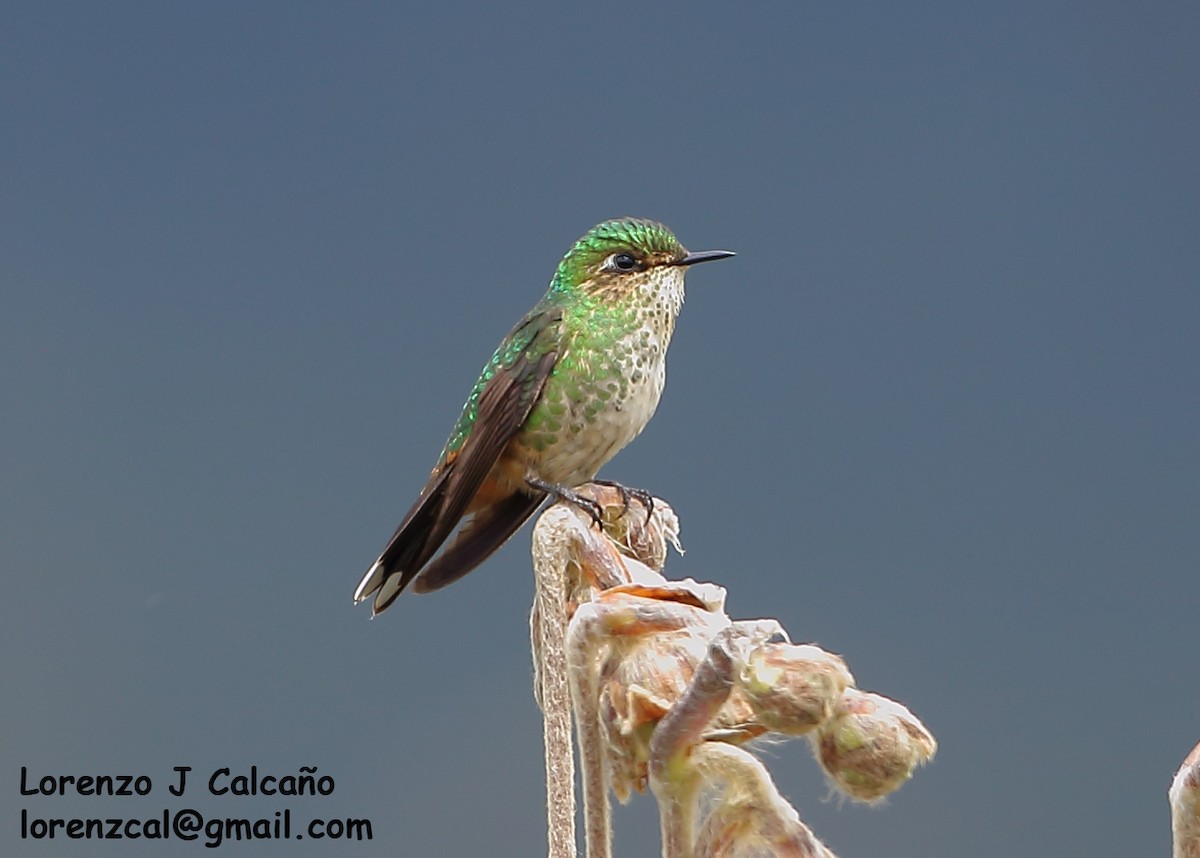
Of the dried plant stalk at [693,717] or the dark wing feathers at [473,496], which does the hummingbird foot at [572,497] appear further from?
the dried plant stalk at [693,717]

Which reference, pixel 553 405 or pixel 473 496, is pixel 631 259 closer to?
pixel 553 405

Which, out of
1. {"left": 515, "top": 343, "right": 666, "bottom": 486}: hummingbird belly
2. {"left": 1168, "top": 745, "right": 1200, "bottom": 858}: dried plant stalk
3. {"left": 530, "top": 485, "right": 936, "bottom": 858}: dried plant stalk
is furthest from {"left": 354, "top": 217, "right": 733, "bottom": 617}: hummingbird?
{"left": 1168, "top": 745, "right": 1200, "bottom": 858}: dried plant stalk

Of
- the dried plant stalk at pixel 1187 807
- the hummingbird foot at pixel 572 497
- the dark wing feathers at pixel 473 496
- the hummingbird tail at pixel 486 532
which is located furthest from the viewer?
the hummingbird tail at pixel 486 532

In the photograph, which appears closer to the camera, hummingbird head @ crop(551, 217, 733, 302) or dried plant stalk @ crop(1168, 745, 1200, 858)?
dried plant stalk @ crop(1168, 745, 1200, 858)

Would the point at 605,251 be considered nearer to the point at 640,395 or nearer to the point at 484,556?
the point at 640,395

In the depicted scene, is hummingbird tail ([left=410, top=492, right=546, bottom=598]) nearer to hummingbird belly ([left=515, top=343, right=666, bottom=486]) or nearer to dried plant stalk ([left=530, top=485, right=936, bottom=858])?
hummingbird belly ([left=515, top=343, right=666, bottom=486])

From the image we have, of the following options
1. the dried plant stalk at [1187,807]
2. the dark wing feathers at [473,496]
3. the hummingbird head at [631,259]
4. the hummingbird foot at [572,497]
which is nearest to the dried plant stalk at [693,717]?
the dried plant stalk at [1187,807]
